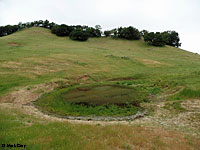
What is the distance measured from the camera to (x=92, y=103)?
18.3m

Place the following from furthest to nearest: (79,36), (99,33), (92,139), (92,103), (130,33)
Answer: (99,33)
(130,33)
(79,36)
(92,103)
(92,139)

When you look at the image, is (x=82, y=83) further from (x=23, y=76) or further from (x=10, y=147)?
(x=10, y=147)

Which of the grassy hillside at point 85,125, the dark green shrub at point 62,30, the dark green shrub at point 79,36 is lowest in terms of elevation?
the grassy hillside at point 85,125

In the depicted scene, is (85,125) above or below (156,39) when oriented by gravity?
below

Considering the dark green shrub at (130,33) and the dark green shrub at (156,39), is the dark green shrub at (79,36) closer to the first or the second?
the dark green shrub at (130,33)

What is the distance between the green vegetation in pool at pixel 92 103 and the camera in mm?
15836

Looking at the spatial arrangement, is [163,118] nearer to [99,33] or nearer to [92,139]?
[92,139]

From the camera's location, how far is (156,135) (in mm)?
9305

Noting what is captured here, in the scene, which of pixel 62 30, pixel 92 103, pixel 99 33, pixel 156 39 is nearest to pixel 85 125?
pixel 92 103

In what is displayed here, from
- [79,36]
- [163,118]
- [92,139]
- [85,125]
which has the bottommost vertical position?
[163,118]

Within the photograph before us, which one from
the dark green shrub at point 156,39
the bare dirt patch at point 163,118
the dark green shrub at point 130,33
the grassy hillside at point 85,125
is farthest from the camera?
the dark green shrub at point 130,33

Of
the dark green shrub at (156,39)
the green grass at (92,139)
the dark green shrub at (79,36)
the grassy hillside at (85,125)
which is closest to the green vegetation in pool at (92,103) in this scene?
the grassy hillside at (85,125)

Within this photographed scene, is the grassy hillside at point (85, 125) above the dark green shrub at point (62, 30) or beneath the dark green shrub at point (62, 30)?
beneath

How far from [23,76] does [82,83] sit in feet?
38.4
